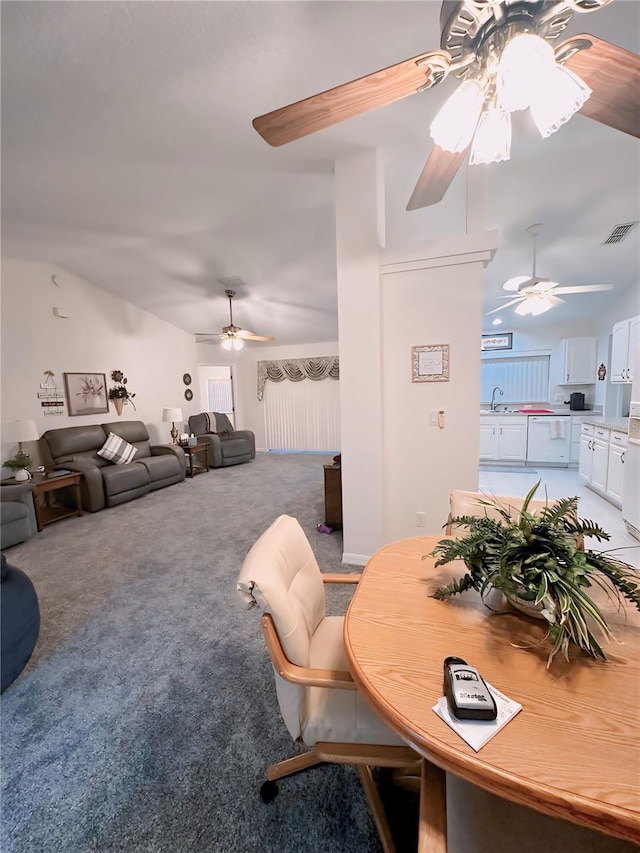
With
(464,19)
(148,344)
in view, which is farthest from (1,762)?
(148,344)

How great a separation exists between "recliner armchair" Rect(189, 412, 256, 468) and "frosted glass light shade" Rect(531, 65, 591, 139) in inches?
236

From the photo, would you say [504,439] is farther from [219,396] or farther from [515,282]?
[219,396]

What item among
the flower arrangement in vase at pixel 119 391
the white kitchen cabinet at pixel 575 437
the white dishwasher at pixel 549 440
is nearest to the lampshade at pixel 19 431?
the flower arrangement in vase at pixel 119 391

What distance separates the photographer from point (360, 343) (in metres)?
2.51

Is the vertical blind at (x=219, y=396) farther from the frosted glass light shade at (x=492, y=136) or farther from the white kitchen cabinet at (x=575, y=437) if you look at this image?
the frosted glass light shade at (x=492, y=136)

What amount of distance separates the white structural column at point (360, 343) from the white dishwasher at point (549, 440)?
400 cm

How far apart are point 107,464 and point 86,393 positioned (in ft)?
3.76

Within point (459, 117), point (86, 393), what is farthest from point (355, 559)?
point (86, 393)

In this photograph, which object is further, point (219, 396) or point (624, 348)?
point (219, 396)

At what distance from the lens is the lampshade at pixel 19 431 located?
12.0ft

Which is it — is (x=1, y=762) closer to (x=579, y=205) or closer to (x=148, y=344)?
(x=579, y=205)

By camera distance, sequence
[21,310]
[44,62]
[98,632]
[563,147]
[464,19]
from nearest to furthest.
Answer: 1. [464,19]
2. [44,62]
3. [98,632]
4. [563,147]
5. [21,310]

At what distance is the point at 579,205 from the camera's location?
297 cm

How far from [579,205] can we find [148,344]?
20.2 ft
